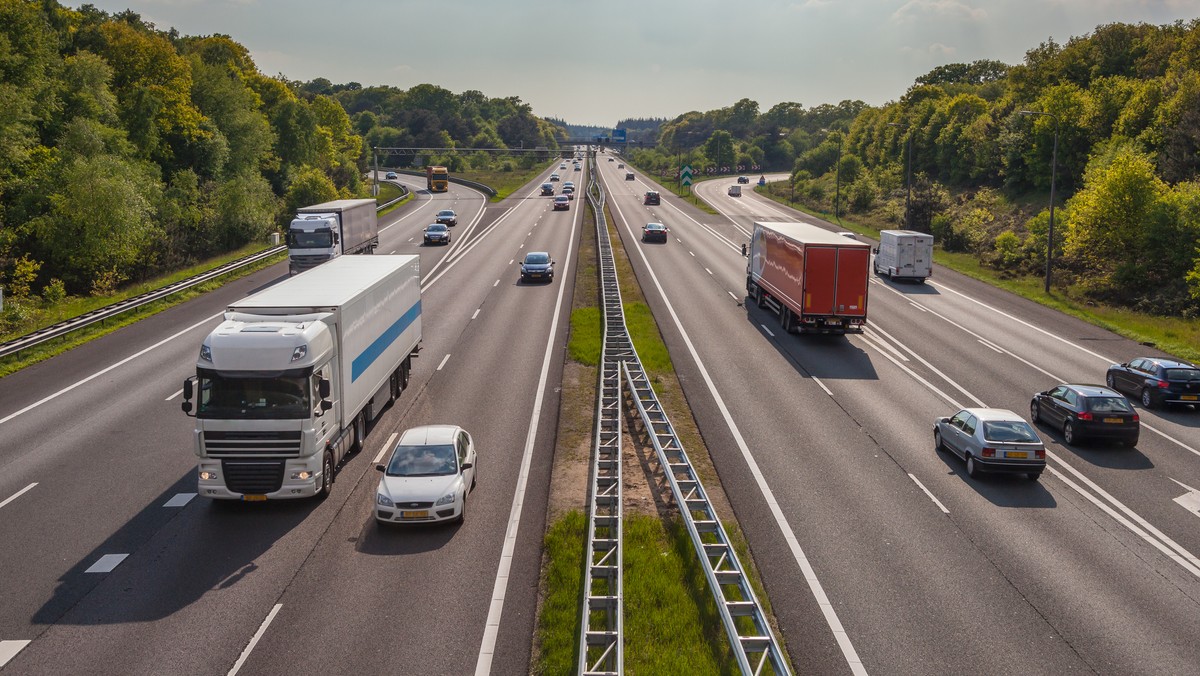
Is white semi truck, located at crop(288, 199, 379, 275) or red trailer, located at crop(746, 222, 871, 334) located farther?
white semi truck, located at crop(288, 199, 379, 275)

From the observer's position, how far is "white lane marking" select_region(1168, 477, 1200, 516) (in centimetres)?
1953

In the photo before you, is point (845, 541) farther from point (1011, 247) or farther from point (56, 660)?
point (1011, 247)

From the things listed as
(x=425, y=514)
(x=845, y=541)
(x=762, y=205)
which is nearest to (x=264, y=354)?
(x=425, y=514)

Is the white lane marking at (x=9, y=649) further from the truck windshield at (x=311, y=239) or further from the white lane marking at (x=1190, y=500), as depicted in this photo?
the truck windshield at (x=311, y=239)

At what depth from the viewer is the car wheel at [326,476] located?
1836cm

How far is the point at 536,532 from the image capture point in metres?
17.4

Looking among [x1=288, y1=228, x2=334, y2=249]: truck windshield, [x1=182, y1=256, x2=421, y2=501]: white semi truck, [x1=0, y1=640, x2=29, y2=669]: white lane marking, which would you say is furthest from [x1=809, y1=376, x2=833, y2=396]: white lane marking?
[x1=288, y1=228, x2=334, y2=249]: truck windshield

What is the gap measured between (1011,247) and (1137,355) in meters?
22.4

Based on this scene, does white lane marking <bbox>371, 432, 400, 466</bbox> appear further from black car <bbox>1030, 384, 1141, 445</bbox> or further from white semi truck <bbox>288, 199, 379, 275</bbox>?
white semi truck <bbox>288, 199, 379, 275</bbox>

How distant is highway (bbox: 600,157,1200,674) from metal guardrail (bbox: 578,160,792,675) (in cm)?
111

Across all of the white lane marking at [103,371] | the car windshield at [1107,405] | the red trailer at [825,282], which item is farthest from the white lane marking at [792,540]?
the white lane marking at [103,371]

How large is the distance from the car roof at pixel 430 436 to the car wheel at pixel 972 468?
494 inches

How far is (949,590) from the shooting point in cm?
1525

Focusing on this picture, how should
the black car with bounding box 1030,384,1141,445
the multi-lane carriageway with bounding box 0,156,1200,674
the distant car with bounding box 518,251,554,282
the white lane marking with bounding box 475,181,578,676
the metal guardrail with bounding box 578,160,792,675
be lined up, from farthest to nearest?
the distant car with bounding box 518,251,554,282 → the black car with bounding box 1030,384,1141,445 → the multi-lane carriageway with bounding box 0,156,1200,674 → the white lane marking with bounding box 475,181,578,676 → the metal guardrail with bounding box 578,160,792,675
